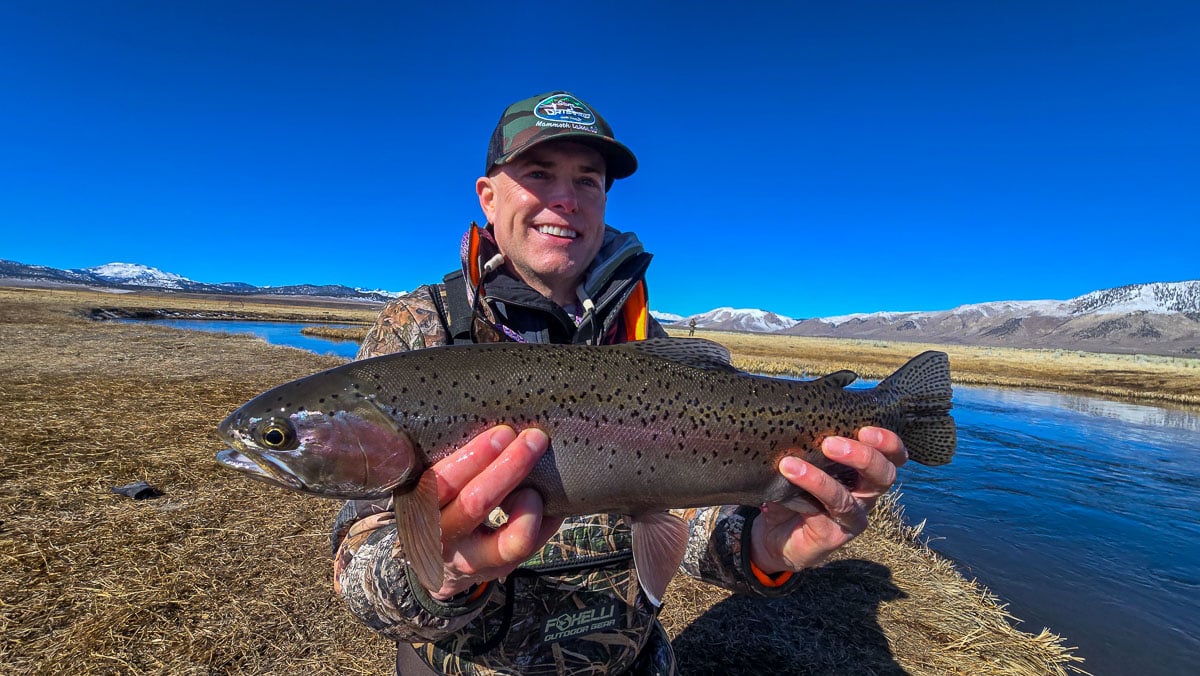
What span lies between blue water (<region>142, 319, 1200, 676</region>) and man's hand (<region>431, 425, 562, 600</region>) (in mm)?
7625

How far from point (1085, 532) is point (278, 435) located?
13.7 metres

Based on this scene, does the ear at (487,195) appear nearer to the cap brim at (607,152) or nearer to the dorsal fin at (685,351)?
the cap brim at (607,152)

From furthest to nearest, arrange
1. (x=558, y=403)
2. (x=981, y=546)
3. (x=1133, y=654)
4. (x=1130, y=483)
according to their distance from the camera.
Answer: (x=1130, y=483)
(x=981, y=546)
(x=1133, y=654)
(x=558, y=403)

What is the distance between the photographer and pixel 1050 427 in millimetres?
20422

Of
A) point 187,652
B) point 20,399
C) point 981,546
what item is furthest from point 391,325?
point 20,399

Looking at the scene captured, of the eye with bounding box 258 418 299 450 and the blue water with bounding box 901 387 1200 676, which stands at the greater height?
the eye with bounding box 258 418 299 450

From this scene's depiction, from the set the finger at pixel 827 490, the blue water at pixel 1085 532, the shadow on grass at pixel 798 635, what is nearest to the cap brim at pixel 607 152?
the finger at pixel 827 490

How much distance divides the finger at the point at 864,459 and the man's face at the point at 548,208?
181 centimetres

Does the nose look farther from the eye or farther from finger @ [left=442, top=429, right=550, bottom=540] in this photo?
the eye

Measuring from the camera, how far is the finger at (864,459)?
279 centimetres

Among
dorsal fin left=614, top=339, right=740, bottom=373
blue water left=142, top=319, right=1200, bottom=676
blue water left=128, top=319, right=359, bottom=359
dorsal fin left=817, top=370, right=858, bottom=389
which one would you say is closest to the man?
dorsal fin left=817, top=370, right=858, bottom=389

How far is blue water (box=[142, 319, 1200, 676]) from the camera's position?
7105mm

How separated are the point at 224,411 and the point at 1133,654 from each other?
14868mm

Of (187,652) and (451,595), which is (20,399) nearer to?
(187,652)
